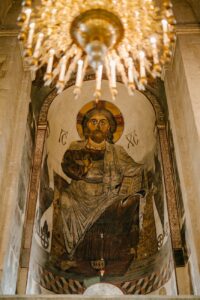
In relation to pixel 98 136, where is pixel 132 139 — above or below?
below

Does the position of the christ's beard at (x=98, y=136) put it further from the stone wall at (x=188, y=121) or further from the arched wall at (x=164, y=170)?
the stone wall at (x=188, y=121)

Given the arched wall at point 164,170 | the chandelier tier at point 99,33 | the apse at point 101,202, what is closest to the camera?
the chandelier tier at point 99,33

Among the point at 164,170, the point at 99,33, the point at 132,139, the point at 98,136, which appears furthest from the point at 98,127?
the point at 99,33

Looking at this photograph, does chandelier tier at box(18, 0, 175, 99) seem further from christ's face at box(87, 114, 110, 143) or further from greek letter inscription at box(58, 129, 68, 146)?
christ's face at box(87, 114, 110, 143)

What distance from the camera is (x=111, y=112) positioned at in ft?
34.9

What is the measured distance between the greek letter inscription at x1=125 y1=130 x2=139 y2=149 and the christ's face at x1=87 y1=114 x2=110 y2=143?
629mm

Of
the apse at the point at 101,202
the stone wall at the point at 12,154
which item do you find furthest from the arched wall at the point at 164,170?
the stone wall at the point at 12,154

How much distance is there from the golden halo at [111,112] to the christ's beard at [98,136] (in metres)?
0.28

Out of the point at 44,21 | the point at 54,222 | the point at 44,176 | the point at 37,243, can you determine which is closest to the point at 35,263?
the point at 37,243

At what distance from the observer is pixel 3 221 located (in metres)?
6.53

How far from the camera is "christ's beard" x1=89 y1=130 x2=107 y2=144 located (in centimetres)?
1052

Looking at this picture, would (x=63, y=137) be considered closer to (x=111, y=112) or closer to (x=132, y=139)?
(x=111, y=112)

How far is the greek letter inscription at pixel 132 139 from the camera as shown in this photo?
10.2 metres

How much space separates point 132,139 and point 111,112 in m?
1.00
